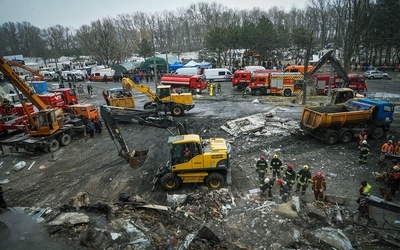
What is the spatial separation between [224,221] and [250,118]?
30.9ft

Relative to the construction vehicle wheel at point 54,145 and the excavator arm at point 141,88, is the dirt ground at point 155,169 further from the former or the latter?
the excavator arm at point 141,88

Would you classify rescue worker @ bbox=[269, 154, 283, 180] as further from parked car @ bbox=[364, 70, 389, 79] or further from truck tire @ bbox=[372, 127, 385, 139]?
parked car @ bbox=[364, 70, 389, 79]

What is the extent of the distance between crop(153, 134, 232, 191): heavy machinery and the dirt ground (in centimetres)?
39

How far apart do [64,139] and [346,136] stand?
49.3 feet

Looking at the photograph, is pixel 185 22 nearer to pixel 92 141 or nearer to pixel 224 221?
pixel 92 141

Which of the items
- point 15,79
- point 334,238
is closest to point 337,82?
point 334,238

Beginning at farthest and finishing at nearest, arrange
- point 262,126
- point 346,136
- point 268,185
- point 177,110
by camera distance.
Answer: point 177,110 → point 262,126 → point 346,136 → point 268,185

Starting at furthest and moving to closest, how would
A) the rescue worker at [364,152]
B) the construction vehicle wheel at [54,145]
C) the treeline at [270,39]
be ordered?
the treeline at [270,39] < the construction vehicle wheel at [54,145] < the rescue worker at [364,152]

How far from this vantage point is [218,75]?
34938 mm

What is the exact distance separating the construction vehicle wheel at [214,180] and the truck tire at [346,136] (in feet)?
23.5

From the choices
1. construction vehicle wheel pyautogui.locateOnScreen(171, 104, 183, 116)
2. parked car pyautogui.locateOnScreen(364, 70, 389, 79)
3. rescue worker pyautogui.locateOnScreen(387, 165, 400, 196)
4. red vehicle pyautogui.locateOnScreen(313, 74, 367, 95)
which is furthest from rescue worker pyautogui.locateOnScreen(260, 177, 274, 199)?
parked car pyautogui.locateOnScreen(364, 70, 389, 79)

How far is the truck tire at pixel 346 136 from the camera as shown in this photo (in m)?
12.4

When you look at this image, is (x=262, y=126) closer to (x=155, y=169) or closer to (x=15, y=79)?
→ (x=155, y=169)

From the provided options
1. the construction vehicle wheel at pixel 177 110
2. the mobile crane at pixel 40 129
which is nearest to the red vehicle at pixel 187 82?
the construction vehicle wheel at pixel 177 110
